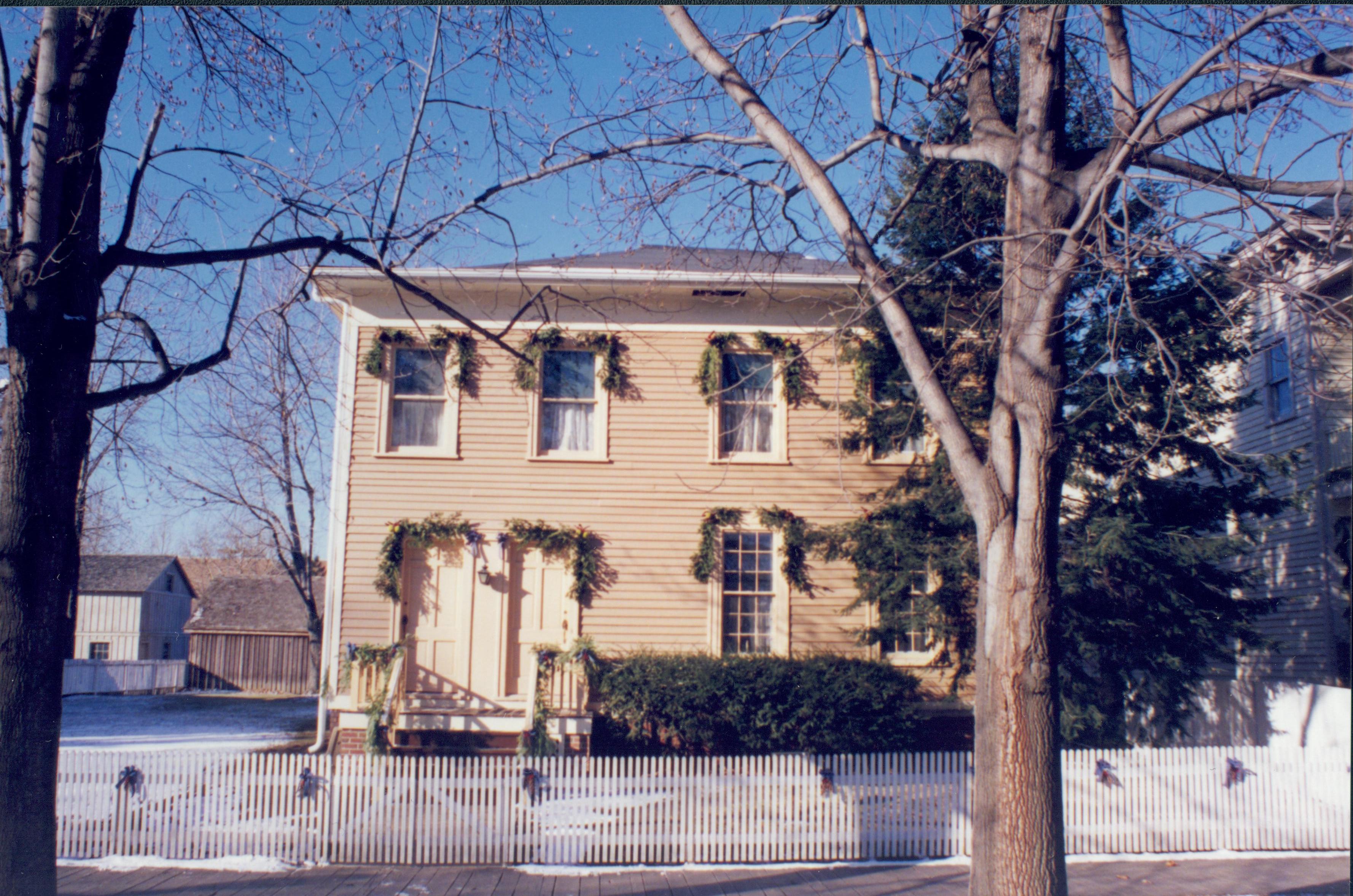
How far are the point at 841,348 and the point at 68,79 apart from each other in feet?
29.9

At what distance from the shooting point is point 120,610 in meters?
39.3

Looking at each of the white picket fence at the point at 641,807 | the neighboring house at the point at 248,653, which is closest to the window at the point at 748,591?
the white picket fence at the point at 641,807

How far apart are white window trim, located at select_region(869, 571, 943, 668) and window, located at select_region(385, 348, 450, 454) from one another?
252 inches

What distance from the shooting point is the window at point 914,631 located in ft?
36.6

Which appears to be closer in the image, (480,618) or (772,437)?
(480,618)

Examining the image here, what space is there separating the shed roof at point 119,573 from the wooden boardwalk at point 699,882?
116 ft

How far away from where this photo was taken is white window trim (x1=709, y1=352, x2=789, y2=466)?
1310 centimetres

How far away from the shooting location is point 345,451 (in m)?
13.0

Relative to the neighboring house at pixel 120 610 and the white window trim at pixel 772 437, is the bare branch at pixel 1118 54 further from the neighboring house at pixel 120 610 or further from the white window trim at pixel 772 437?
the neighboring house at pixel 120 610

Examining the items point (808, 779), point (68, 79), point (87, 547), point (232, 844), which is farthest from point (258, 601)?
point (68, 79)

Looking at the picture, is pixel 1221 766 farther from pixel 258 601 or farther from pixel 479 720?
pixel 258 601

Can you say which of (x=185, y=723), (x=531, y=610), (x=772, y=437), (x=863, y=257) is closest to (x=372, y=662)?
(x=531, y=610)

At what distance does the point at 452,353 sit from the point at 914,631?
7.25 meters

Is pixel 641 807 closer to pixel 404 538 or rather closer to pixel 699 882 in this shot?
pixel 699 882
